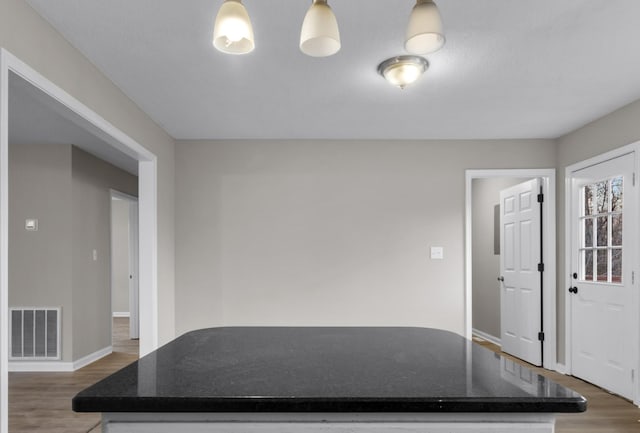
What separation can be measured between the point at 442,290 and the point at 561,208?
1.44 m

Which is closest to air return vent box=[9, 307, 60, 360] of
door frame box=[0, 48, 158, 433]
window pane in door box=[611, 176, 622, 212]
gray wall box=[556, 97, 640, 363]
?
door frame box=[0, 48, 158, 433]

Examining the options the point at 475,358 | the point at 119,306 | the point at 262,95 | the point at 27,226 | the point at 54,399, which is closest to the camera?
the point at 475,358

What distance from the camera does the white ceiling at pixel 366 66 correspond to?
87.4 inches

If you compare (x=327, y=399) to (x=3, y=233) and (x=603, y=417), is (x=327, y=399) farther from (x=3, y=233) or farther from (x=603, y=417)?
(x=603, y=417)

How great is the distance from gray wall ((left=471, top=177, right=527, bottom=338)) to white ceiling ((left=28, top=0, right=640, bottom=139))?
62.6 inches

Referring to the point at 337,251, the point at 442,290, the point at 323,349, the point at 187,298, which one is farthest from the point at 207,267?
the point at 323,349

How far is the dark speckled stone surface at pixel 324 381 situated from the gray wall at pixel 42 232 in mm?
3843

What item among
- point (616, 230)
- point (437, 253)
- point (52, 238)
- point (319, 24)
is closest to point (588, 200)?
point (616, 230)

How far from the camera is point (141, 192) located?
13.1 feet

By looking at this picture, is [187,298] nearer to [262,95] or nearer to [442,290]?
[262,95]

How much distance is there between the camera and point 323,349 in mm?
1505

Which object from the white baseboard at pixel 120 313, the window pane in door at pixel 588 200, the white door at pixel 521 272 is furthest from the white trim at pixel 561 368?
the white baseboard at pixel 120 313

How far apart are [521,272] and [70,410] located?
4457 millimetres

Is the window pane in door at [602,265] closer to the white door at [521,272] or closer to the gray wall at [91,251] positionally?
the white door at [521,272]
